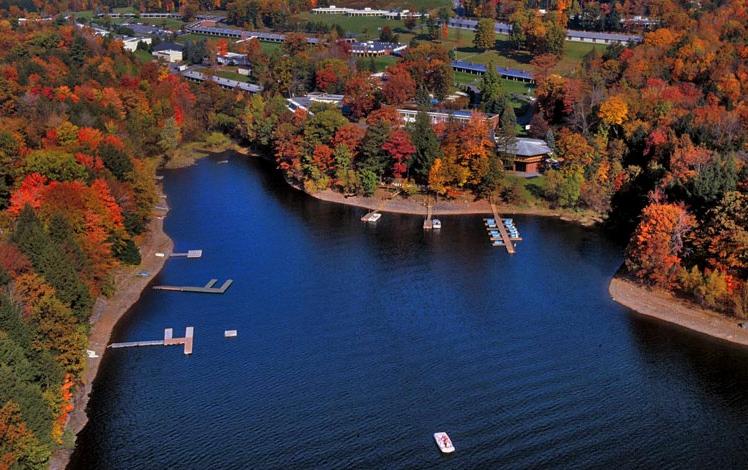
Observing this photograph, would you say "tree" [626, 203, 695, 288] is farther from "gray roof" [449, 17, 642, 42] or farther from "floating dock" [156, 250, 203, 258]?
"gray roof" [449, 17, 642, 42]

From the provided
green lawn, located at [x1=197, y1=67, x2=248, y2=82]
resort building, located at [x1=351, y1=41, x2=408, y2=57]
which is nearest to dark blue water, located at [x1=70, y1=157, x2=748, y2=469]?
green lawn, located at [x1=197, y1=67, x2=248, y2=82]

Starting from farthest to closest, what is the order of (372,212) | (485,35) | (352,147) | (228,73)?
(228,73) < (485,35) < (352,147) < (372,212)

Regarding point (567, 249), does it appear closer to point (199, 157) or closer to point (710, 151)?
point (710, 151)

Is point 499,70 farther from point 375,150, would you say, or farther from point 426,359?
point 426,359

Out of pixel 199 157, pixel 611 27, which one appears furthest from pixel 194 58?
pixel 611 27

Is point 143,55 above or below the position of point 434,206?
above

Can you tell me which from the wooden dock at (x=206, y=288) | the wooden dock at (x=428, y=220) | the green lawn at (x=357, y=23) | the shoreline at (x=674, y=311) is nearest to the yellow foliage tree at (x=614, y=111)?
the wooden dock at (x=428, y=220)

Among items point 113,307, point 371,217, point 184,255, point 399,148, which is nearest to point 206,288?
point 113,307
